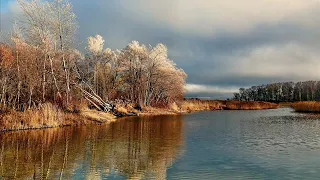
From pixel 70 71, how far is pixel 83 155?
120ft

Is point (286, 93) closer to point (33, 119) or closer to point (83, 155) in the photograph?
point (33, 119)

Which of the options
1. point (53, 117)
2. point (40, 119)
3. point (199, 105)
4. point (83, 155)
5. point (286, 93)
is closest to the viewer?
point (83, 155)

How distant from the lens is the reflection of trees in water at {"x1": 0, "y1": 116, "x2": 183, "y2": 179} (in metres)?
11.4

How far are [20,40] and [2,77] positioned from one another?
5530mm

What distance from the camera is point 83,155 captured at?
14.8 meters

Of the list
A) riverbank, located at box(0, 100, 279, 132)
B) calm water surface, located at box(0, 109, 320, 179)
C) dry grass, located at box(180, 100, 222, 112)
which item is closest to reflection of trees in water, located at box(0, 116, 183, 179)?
calm water surface, located at box(0, 109, 320, 179)

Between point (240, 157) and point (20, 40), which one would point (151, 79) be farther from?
point (240, 157)

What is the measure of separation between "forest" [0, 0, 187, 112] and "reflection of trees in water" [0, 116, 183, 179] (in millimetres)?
7587

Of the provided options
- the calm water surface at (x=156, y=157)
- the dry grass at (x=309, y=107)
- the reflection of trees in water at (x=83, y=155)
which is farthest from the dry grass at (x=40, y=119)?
the dry grass at (x=309, y=107)

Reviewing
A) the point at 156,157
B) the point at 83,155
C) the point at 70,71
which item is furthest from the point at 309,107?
the point at 83,155

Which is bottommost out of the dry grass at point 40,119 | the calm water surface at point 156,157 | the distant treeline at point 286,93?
the calm water surface at point 156,157

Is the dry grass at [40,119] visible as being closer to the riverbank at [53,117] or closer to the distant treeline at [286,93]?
the riverbank at [53,117]

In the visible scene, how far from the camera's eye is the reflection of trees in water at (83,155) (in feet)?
37.3

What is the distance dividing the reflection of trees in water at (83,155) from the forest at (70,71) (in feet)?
24.9
